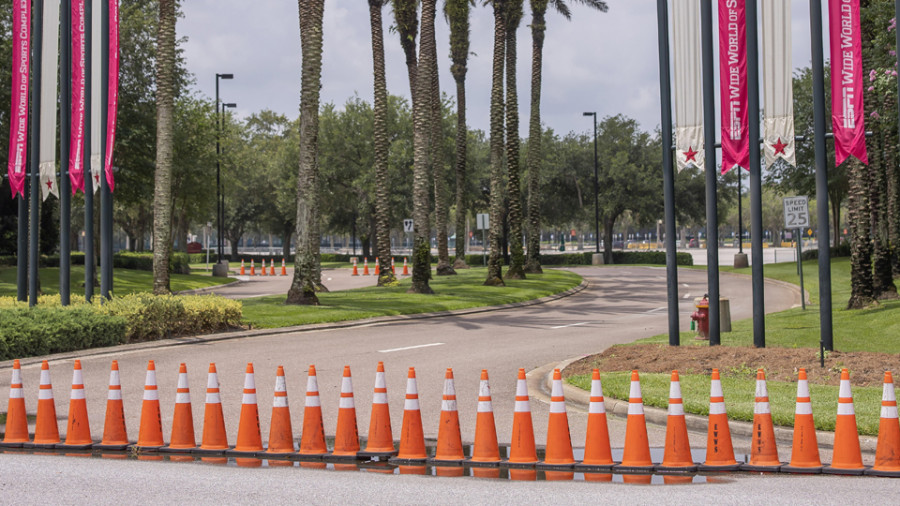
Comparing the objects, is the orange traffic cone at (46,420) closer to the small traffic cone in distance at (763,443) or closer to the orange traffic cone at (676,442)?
the orange traffic cone at (676,442)

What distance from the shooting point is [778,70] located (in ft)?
45.6

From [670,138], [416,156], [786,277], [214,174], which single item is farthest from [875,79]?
[214,174]

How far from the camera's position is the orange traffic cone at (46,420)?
29.2ft

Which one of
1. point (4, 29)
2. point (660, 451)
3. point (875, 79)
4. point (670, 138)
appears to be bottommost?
point (660, 451)

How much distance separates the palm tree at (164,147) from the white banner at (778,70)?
14.9 meters

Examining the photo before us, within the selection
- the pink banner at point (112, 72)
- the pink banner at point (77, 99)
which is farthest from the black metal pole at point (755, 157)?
the pink banner at point (77, 99)

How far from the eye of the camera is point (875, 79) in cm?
1953

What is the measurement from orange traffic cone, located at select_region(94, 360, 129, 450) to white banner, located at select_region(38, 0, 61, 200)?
499 inches

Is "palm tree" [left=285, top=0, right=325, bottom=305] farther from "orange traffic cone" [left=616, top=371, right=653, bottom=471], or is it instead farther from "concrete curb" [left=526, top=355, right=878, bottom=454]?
"orange traffic cone" [left=616, top=371, right=653, bottom=471]

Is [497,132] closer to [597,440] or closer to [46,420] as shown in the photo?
[46,420]

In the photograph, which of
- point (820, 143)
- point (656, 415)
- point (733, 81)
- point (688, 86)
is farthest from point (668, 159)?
point (656, 415)

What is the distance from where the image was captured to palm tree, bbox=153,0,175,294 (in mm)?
23453

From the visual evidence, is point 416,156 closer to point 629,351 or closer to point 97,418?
point 629,351

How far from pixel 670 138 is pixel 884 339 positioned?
5898mm
